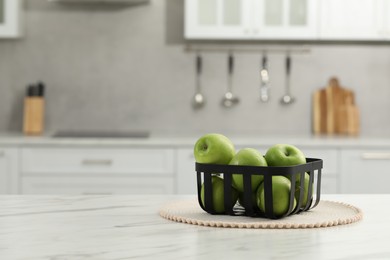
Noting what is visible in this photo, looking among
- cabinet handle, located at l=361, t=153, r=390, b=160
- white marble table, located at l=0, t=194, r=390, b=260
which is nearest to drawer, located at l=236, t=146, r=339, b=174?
cabinet handle, located at l=361, t=153, r=390, b=160

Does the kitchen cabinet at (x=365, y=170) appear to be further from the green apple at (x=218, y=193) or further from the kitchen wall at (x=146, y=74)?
the green apple at (x=218, y=193)

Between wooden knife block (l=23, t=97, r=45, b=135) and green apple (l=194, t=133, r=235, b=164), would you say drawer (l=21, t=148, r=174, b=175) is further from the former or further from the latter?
green apple (l=194, t=133, r=235, b=164)

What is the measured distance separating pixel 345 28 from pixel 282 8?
1.19 feet

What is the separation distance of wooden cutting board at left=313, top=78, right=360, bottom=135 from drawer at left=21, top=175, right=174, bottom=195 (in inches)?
42.4

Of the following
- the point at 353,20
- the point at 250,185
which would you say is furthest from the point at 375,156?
the point at 250,185

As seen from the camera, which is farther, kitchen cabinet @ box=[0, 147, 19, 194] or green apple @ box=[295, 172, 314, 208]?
kitchen cabinet @ box=[0, 147, 19, 194]

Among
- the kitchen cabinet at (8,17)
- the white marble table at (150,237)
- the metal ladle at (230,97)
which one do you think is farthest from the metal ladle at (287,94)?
the white marble table at (150,237)

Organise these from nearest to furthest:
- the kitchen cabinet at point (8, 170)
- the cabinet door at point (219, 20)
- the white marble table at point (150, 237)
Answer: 1. the white marble table at point (150, 237)
2. the kitchen cabinet at point (8, 170)
3. the cabinet door at point (219, 20)

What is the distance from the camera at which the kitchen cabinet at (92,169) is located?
3.80 metres

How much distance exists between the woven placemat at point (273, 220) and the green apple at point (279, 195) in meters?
0.02

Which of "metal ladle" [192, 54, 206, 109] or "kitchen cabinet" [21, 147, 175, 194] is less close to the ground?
"metal ladle" [192, 54, 206, 109]

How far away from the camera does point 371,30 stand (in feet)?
13.4

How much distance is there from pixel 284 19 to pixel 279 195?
274 cm

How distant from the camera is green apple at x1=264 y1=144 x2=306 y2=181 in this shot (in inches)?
59.7
